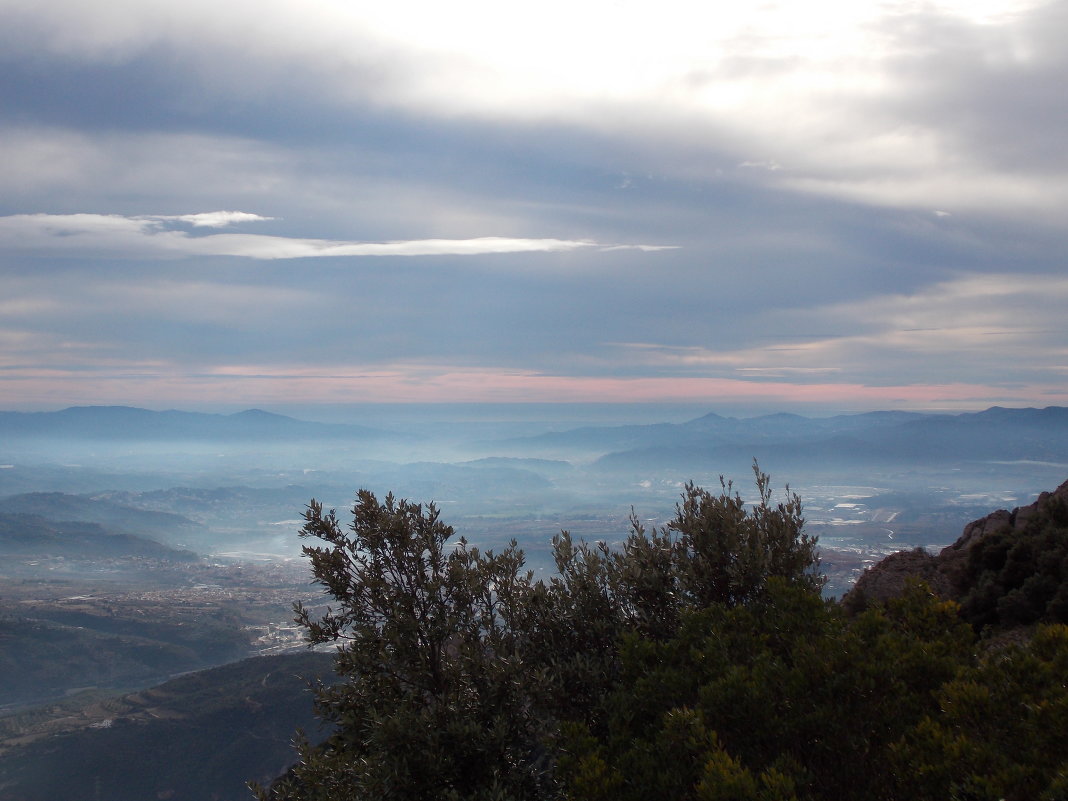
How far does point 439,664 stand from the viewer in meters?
10.8

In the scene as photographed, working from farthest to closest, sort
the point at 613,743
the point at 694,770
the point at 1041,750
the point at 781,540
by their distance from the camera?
the point at 781,540, the point at 613,743, the point at 694,770, the point at 1041,750

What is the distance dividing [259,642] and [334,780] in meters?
185

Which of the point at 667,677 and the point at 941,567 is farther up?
the point at 667,677

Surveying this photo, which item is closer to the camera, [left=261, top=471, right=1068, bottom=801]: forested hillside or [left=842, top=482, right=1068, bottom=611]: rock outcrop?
[left=261, top=471, right=1068, bottom=801]: forested hillside

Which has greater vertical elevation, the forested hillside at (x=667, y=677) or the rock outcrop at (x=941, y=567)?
the forested hillside at (x=667, y=677)

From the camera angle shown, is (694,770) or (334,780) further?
(334,780)

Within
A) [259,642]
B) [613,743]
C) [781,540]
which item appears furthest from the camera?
[259,642]

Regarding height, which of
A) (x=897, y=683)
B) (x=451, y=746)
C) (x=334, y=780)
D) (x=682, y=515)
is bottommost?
(x=334, y=780)

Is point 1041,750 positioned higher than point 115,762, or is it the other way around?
point 1041,750

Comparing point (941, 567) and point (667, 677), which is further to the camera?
point (941, 567)

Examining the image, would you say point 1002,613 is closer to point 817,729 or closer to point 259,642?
point 817,729

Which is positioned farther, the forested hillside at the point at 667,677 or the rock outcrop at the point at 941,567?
the rock outcrop at the point at 941,567

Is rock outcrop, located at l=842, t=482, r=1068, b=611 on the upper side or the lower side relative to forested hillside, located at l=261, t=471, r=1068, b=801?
lower

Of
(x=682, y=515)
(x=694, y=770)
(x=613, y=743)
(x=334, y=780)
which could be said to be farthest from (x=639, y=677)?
(x=334, y=780)
